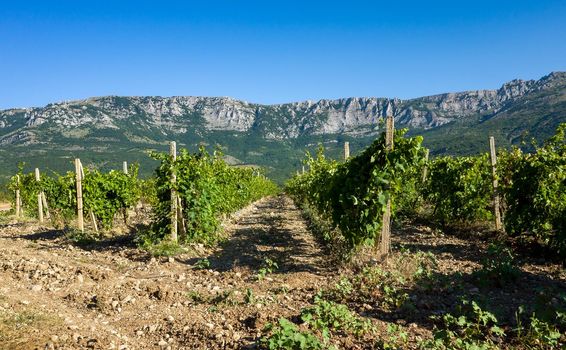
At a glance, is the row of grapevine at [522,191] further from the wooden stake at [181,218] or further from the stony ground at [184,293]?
the wooden stake at [181,218]

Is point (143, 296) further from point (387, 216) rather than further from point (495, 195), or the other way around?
point (495, 195)

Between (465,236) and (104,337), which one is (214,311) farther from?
(465,236)

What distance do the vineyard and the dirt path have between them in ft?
0.10

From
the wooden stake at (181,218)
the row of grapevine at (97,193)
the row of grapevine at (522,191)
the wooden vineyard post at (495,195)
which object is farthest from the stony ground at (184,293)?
the row of grapevine at (97,193)

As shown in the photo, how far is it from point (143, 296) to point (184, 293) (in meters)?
0.61

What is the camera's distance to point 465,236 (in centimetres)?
1135

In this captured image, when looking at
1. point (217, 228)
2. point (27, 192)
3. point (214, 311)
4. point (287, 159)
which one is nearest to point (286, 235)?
point (217, 228)

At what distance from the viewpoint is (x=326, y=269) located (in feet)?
25.5

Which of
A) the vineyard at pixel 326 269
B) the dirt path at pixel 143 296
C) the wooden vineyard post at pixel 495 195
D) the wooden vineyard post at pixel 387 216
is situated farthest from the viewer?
the wooden vineyard post at pixel 495 195

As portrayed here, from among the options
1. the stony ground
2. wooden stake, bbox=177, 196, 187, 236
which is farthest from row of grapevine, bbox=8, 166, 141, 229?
wooden stake, bbox=177, 196, 187, 236

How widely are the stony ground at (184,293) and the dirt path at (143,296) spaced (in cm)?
1

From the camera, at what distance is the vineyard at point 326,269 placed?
458cm

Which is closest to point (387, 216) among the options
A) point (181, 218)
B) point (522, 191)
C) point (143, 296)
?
point (522, 191)

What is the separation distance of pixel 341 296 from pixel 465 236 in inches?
274
